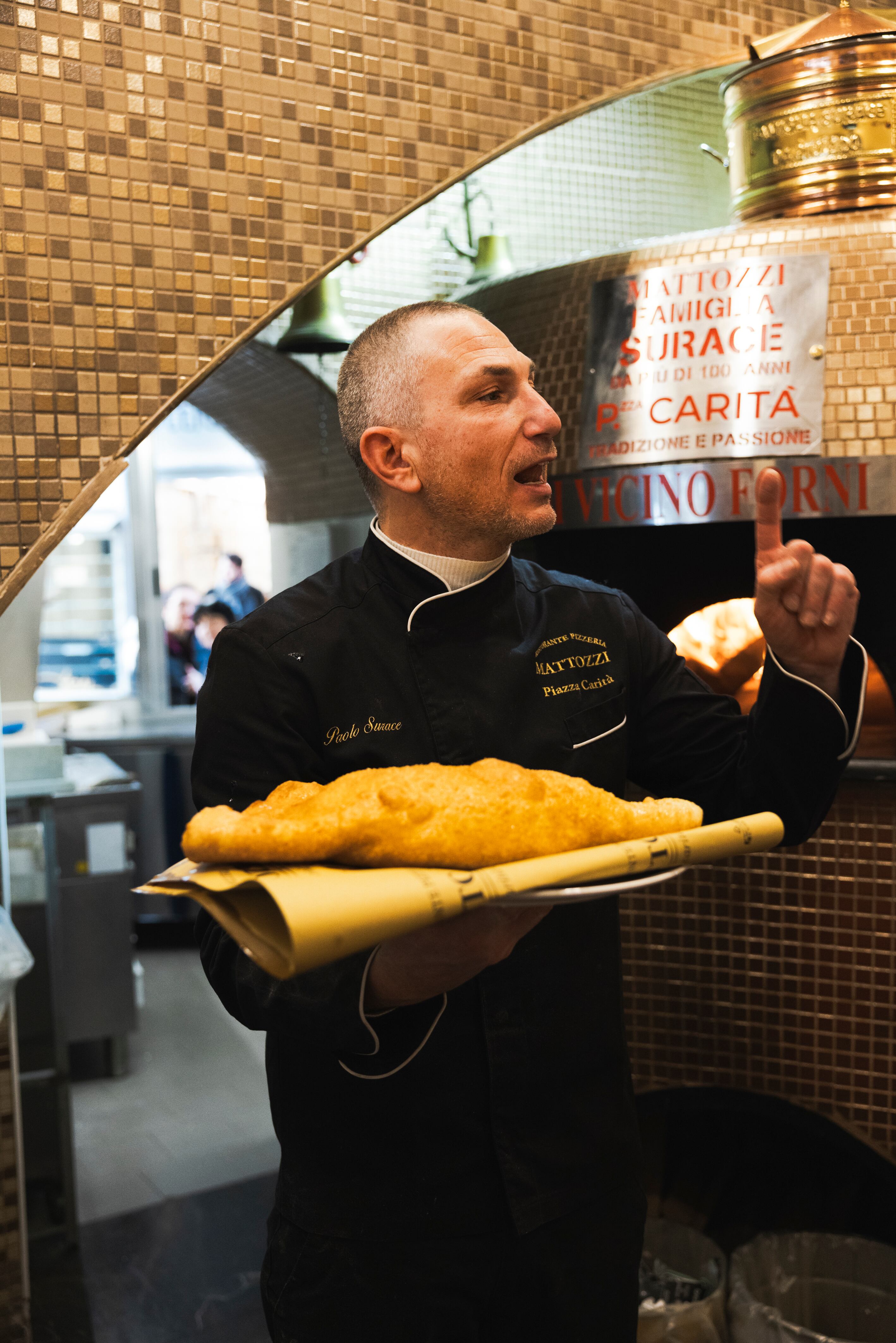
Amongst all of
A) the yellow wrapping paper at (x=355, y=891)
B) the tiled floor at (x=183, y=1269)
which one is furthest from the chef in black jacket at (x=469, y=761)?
the tiled floor at (x=183, y=1269)

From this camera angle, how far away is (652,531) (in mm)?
1965

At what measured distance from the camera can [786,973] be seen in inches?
72.4

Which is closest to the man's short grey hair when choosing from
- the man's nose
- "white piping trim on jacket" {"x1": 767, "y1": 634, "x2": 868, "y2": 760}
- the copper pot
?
the man's nose

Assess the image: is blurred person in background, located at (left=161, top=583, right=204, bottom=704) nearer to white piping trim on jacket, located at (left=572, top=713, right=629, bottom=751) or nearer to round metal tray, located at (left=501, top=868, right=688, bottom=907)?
white piping trim on jacket, located at (left=572, top=713, right=629, bottom=751)

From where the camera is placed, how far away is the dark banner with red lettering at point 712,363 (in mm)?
1678

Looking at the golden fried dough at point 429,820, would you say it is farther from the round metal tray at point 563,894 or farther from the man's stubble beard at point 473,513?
the man's stubble beard at point 473,513

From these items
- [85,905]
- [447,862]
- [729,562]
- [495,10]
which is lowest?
[85,905]

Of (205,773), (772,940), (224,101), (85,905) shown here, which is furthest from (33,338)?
(85,905)

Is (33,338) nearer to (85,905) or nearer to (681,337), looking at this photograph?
(681,337)

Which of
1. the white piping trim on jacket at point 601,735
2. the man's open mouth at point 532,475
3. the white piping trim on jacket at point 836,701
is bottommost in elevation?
the white piping trim on jacket at point 601,735

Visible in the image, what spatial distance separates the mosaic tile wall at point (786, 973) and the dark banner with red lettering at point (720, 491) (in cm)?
45

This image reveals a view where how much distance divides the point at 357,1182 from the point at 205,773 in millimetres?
476

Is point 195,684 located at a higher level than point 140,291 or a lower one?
lower

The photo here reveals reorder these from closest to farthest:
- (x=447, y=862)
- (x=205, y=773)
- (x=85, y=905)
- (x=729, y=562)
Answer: (x=447, y=862) → (x=205, y=773) → (x=729, y=562) → (x=85, y=905)
